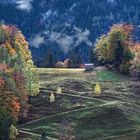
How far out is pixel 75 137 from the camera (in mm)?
150500

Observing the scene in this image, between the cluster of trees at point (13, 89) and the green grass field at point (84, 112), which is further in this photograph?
the green grass field at point (84, 112)

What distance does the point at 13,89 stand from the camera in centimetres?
15688

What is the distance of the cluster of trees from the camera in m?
145

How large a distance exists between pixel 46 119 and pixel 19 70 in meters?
16.2

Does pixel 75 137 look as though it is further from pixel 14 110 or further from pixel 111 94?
pixel 111 94

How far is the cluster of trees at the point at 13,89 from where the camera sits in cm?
14462

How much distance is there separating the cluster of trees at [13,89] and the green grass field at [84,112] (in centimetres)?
376

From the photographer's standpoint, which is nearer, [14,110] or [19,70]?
[14,110]

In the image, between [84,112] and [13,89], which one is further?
[84,112]

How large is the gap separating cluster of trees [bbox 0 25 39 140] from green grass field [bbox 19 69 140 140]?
3.76 metres

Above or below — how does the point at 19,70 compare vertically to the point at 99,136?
above

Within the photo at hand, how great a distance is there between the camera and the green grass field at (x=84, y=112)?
504ft

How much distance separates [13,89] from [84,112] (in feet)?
72.5

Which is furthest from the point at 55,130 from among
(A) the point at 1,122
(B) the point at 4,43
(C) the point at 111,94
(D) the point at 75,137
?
(B) the point at 4,43
